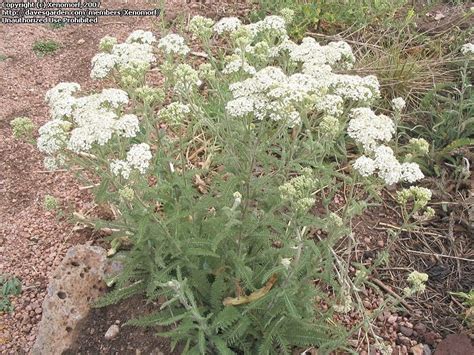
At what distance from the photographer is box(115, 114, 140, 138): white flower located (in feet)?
10.2

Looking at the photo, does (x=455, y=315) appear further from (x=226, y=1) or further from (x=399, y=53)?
(x=226, y=1)

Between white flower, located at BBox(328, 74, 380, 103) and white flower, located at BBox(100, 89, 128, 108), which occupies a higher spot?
white flower, located at BBox(328, 74, 380, 103)

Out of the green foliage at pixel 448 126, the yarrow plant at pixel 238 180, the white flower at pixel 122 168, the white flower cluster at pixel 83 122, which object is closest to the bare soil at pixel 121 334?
the yarrow plant at pixel 238 180

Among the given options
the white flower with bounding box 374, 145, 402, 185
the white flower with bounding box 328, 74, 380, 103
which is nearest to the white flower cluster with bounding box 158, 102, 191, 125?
the white flower with bounding box 328, 74, 380, 103

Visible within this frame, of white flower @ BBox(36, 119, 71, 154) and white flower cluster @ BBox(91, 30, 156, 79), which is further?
white flower cluster @ BBox(91, 30, 156, 79)

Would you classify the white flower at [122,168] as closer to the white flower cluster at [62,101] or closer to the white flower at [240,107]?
the white flower cluster at [62,101]

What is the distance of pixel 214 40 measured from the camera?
6.77 m

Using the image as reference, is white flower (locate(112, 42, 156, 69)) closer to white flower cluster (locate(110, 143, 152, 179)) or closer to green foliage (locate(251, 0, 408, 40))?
white flower cluster (locate(110, 143, 152, 179))

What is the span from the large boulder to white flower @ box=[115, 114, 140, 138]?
1544mm

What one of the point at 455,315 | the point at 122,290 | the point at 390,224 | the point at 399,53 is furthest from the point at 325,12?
the point at 122,290

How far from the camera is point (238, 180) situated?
11.4 feet

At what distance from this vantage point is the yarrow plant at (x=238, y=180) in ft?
10.1

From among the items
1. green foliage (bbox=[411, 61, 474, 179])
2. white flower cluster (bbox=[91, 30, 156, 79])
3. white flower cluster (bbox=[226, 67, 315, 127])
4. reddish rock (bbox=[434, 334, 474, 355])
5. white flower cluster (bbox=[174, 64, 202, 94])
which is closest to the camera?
white flower cluster (bbox=[226, 67, 315, 127])

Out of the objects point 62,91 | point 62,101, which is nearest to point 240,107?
point 62,101
